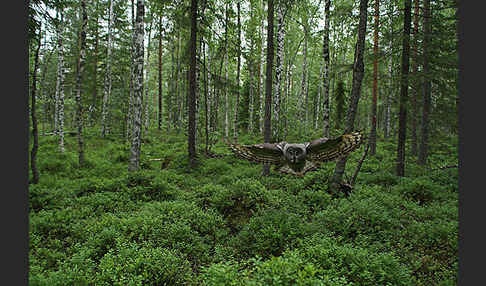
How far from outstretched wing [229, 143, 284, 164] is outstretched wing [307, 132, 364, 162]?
25.9 inches

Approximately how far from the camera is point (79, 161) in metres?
11.5

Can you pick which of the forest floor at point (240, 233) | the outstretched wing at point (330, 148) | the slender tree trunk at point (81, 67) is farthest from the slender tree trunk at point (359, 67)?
the slender tree trunk at point (81, 67)

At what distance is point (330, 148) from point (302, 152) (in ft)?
2.32

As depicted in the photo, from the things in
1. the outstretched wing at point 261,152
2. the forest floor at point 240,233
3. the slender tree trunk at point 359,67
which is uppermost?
the slender tree trunk at point 359,67

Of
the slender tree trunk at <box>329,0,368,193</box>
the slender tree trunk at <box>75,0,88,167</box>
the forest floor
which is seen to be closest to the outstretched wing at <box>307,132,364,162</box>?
the forest floor

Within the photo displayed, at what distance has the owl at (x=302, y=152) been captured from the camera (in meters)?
4.75

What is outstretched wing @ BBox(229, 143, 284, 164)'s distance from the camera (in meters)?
5.15

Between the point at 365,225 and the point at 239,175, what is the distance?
6.00m

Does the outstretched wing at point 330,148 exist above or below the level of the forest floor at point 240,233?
above

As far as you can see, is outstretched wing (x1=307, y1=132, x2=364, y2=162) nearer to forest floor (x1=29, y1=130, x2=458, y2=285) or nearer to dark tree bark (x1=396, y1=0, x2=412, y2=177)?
forest floor (x1=29, y1=130, x2=458, y2=285)

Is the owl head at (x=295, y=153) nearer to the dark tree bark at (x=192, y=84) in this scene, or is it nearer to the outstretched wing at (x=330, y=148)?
the outstretched wing at (x=330, y=148)

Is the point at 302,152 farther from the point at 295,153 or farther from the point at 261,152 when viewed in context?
the point at 261,152

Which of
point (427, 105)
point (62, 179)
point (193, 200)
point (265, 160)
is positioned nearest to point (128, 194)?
point (193, 200)

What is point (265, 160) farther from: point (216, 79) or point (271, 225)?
point (216, 79)
